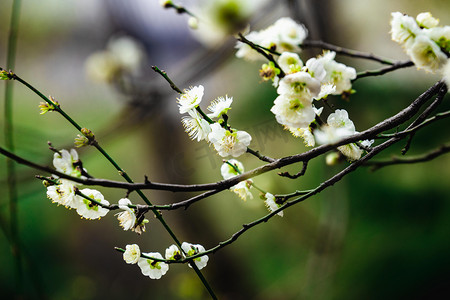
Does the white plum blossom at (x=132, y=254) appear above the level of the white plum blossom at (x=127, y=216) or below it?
below

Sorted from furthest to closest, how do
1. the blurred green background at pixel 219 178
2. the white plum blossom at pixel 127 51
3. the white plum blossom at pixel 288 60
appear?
the white plum blossom at pixel 127 51 → the blurred green background at pixel 219 178 → the white plum blossom at pixel 288 60

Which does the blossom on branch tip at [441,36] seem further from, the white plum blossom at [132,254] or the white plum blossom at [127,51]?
the white plum blossom at [127,51]

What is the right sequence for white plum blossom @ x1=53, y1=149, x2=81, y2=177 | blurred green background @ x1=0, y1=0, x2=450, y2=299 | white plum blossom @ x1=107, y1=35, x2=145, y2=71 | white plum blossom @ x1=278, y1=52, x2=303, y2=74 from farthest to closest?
white plum blossom @ x1=107, y1=35, x2=145, y2=71
blurred green background @ x1=0, y1=0, x2=450, y2=299
white plum blossom @ x1=278, y1=52, x2=303, y2=74
white plum blossom @ x1=53, y1=149, x2=81, y2=177

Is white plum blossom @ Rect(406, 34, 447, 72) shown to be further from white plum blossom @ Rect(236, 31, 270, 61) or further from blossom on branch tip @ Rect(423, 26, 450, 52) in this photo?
white plum blossom @ Rect(236, 31, 270, 61)

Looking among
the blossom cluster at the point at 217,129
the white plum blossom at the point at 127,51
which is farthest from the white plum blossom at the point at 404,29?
the white plum blossom at the point at 127,51

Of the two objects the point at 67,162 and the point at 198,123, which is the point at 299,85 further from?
the point at 67,162

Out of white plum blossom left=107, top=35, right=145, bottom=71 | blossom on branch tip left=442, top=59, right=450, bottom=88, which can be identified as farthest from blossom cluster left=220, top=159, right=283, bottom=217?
white plum blossom left=107, top=35, right=145, bottom=71

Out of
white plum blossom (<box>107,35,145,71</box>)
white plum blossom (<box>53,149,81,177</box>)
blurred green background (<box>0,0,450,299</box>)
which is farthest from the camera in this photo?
white plum blossom (<box>107,35,145,71</box>)
